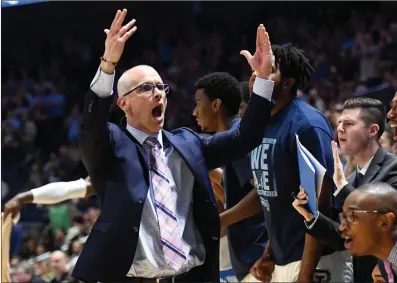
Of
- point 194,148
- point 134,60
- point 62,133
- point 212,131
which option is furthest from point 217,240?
point 134,60

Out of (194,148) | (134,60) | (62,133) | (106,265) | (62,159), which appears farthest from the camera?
(134,60)

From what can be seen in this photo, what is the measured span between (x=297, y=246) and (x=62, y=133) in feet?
36.8

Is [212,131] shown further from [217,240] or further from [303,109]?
[217,240]

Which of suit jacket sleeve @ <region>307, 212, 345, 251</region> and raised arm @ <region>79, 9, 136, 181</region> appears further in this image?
suit jacket sleeve @ <region>307, 212, 345, 251</region>

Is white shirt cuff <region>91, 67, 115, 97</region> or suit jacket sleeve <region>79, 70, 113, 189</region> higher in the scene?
white shirt cuff <region>91, 67, 115, 97</region>

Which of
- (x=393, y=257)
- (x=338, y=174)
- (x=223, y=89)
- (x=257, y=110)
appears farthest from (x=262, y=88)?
(x=223, y=89)

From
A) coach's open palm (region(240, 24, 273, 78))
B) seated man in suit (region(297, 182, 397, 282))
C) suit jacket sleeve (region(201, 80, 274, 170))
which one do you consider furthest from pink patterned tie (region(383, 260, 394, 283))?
coach's open palm (region(240, 24, 273, 78))

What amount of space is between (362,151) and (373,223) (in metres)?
0.98

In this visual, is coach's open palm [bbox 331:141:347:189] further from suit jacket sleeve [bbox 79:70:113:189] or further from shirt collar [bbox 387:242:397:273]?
suit jacket sleeve [bbox 79:70:113:189]

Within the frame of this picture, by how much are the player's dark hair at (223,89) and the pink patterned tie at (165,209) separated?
58.7 inches

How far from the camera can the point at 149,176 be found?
456cm

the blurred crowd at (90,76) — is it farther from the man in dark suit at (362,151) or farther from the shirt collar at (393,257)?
the shirt collar at (393,257)

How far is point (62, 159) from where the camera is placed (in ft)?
49.2

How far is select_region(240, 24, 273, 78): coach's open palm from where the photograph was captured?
4.56 metres
